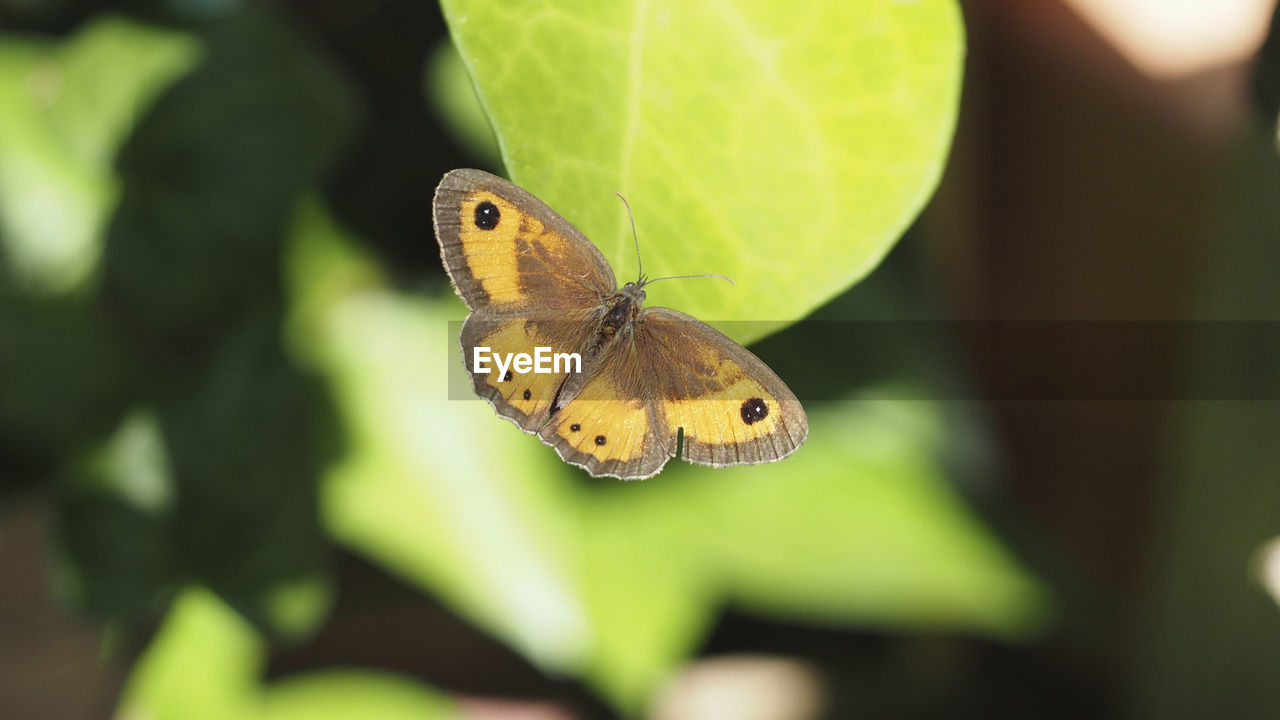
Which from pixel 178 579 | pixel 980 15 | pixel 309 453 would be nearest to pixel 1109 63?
pixel 980 15

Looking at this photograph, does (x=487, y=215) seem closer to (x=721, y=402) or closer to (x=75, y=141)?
(x=721, y=402)

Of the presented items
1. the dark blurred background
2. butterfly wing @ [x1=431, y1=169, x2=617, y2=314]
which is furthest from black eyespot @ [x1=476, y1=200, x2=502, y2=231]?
the dark blurred background

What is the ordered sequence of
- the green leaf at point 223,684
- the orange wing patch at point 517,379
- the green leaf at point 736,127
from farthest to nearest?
the green leaf at point 223,684 < the orange wing patch at point 517,379 < the green leaf at point 736,127

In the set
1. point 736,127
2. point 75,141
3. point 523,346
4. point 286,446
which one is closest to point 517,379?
point 523,346

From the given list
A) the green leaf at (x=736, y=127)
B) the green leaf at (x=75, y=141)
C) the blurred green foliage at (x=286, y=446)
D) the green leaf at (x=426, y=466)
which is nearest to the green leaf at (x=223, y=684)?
the blurred green foliage at (x=286, y=446)

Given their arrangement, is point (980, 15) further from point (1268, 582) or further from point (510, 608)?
point (510, 608)

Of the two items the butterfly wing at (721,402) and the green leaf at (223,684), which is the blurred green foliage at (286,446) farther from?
the butterfly wing at (721,402)

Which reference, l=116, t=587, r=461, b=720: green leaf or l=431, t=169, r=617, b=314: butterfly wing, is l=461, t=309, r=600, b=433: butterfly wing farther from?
l=116, t=587, r=461, b=720: green leaf
